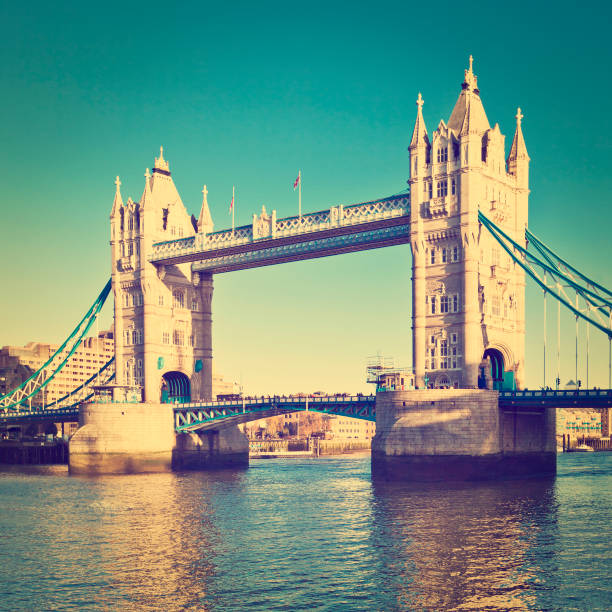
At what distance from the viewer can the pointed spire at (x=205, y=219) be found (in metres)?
114

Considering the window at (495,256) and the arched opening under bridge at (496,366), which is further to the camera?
the arched opening under bridge at (496,366)

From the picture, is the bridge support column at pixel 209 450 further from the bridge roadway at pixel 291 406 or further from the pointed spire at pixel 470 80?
the pointed spire at pixel 470 80

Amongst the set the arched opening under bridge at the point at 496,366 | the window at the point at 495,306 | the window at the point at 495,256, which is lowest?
the arched opening under bridge at the point at 496,366

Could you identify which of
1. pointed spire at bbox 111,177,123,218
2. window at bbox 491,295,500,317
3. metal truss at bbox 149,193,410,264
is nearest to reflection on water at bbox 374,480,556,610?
window at bbox 491,295,500,317

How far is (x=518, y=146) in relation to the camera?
91375mm

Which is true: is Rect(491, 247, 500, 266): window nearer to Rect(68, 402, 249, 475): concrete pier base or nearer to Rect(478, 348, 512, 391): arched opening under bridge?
Rect(478, 348, 512, 391): arched opening under bridge

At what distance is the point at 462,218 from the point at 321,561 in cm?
4720

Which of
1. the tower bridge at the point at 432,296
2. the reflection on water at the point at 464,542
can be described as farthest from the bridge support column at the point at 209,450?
the reflection on water at the point at 464,542

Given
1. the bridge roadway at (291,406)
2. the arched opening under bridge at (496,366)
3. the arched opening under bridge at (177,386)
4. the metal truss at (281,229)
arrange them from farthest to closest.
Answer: the arched opening under bridge at (177,386) < the metal truss at (281,229) < the arched opening under bridge at (496,366) < the bridge roadway at (291,406)

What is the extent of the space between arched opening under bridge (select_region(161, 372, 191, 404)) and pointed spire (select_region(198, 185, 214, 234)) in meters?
19.1

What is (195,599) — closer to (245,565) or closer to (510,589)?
(245,565)

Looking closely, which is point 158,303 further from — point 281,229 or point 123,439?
point 281,229

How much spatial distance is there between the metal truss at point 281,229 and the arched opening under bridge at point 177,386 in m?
15.4

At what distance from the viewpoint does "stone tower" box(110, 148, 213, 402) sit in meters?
110
